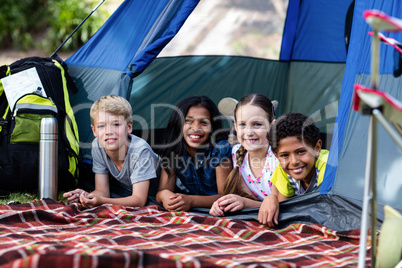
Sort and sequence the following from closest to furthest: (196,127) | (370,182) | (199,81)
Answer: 1. (370,182)
2. (196,127)
3. (199,81)

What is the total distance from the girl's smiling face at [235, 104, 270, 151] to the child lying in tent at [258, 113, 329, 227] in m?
0.21

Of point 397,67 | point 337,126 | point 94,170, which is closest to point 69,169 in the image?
point 94,170

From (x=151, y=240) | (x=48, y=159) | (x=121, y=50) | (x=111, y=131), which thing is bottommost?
(x=151, y=240)

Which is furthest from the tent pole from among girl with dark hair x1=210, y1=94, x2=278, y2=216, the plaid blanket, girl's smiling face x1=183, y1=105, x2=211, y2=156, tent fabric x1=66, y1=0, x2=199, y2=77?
tent fabric x1=66, y1=0, x2=199, y2=77

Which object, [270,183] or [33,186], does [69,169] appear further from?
[270,183]

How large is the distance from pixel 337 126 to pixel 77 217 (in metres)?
1.23

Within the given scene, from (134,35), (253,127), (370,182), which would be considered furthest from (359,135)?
(134,35)

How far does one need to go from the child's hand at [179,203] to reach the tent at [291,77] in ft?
0.26

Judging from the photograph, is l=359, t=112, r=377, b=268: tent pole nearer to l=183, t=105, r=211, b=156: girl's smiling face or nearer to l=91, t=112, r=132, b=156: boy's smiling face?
l=183, t=105, r=211, b=156: girl's smiling face

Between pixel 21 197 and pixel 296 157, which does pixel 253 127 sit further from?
pixel 21 197

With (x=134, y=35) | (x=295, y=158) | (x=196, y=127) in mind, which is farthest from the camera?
(x=134, y=35)

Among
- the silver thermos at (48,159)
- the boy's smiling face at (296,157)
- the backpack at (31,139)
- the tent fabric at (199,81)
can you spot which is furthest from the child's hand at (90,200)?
the tent fabric at (199,81)

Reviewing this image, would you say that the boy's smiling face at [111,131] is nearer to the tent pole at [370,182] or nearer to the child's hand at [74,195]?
the child's hand at [74,195]

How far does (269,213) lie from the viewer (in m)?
2.24
